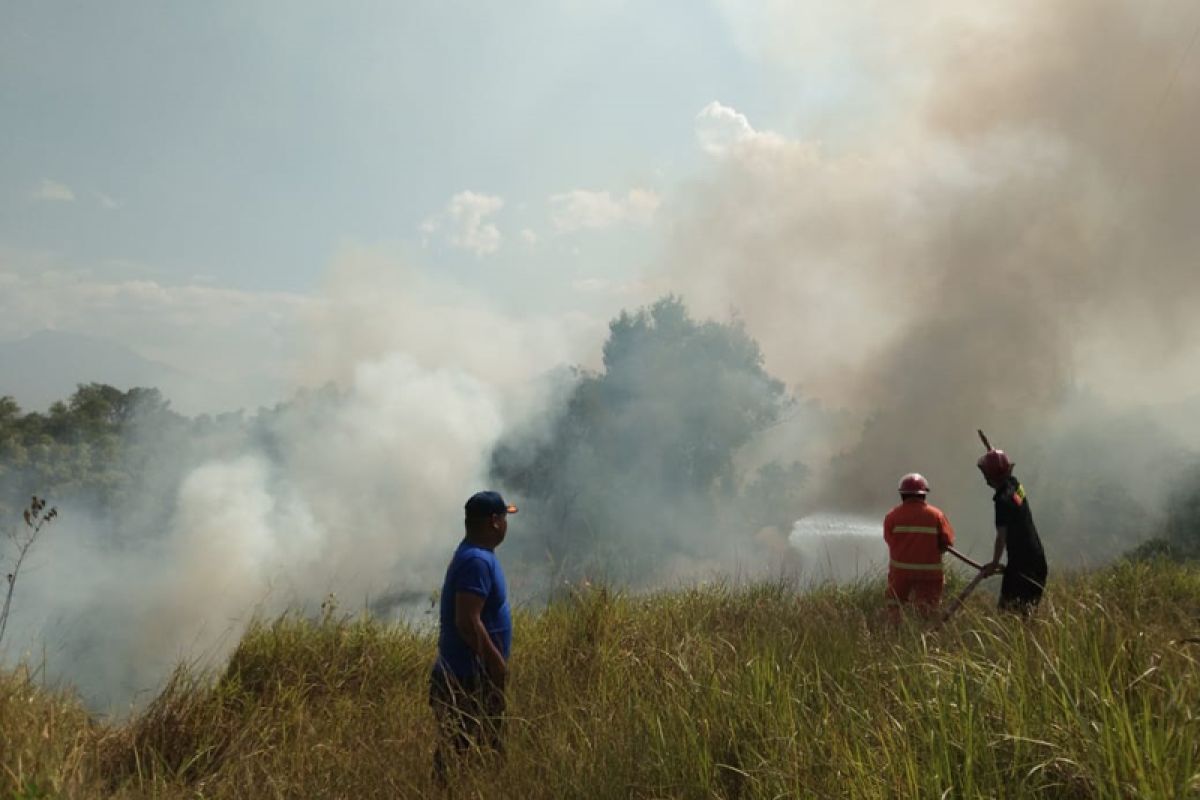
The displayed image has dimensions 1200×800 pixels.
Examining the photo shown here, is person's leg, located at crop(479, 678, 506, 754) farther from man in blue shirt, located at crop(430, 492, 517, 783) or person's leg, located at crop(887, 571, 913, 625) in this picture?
person's leg, located at crop(887, 571, 913, 625)

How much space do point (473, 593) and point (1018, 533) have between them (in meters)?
4.80

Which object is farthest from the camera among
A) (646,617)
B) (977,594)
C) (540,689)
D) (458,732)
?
(977,594)

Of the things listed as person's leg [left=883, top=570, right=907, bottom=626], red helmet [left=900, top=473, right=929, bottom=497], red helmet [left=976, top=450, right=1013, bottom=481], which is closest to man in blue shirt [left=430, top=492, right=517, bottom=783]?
person's leg [left=883, top=570, right=907, bottom=626]

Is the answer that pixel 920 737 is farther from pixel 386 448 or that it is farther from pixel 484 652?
pixel 386 448

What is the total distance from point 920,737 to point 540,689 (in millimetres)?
2974

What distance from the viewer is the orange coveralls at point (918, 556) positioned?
22.5 ft

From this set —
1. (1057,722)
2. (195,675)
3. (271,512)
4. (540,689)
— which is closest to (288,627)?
(195,675)

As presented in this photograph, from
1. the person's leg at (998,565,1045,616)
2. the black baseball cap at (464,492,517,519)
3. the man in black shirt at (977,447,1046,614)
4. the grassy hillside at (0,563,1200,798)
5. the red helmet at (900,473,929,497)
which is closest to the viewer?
the grassy hillside at (0,563,1200,798)

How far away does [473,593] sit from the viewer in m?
4.16

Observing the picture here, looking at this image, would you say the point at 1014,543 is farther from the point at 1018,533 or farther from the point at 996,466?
the point at 996,466

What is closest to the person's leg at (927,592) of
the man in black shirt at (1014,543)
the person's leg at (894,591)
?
the person's leg at (894,591)

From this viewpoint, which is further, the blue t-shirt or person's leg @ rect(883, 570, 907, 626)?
person's leg @ rect(883, 570, 907, 626)

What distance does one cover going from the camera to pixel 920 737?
286 cm

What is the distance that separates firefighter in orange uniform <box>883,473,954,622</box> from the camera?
685cm
